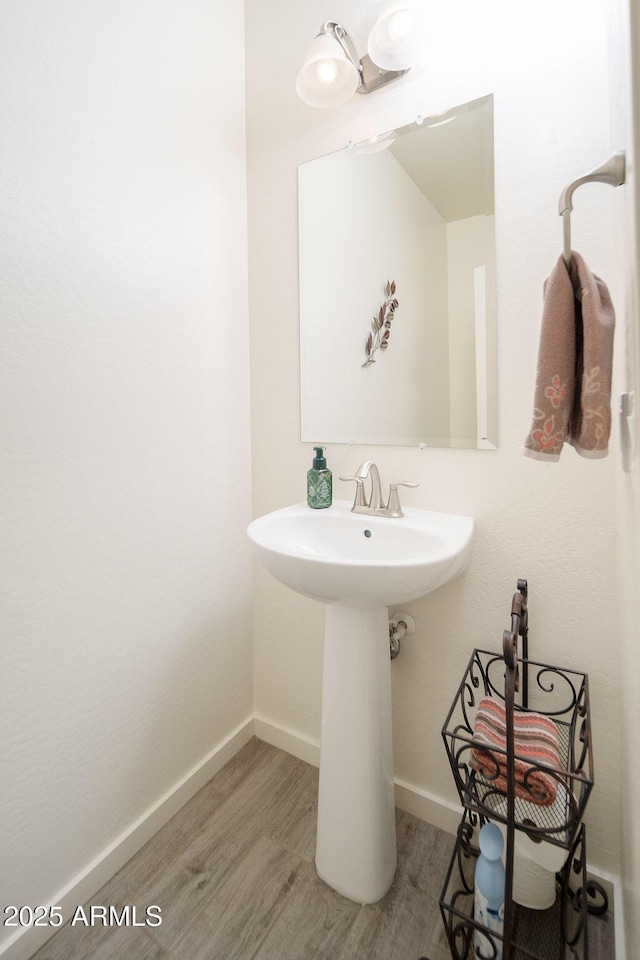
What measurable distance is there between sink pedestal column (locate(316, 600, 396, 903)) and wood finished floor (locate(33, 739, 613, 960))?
8cm

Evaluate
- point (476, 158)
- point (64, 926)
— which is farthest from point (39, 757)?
point (476, 158)

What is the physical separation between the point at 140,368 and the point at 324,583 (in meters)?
0.77

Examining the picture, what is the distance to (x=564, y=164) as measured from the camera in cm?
104

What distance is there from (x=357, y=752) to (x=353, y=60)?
1804mm

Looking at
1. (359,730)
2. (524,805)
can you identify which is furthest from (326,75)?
(524,805)

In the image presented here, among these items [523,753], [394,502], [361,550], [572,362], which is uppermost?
[572,362]

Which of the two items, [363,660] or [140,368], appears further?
[140,368]

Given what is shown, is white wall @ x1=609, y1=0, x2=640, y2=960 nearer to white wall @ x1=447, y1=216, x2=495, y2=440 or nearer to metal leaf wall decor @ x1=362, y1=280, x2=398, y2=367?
white wall @ x1=447, y1=216, x2=495, y2=440

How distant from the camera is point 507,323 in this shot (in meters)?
1.13

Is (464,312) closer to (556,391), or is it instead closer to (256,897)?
(556,391)

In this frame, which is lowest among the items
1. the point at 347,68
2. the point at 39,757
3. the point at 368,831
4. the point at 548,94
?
the point at 368,831

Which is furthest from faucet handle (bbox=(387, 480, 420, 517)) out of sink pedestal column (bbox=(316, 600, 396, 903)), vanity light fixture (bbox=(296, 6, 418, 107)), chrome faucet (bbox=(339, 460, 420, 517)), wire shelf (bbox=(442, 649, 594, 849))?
vanity light fixture (bbox=(296, 6, 418, 107))

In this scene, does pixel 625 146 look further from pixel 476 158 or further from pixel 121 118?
pixel 121 118

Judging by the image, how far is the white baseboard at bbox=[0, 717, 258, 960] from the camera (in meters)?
1.00
